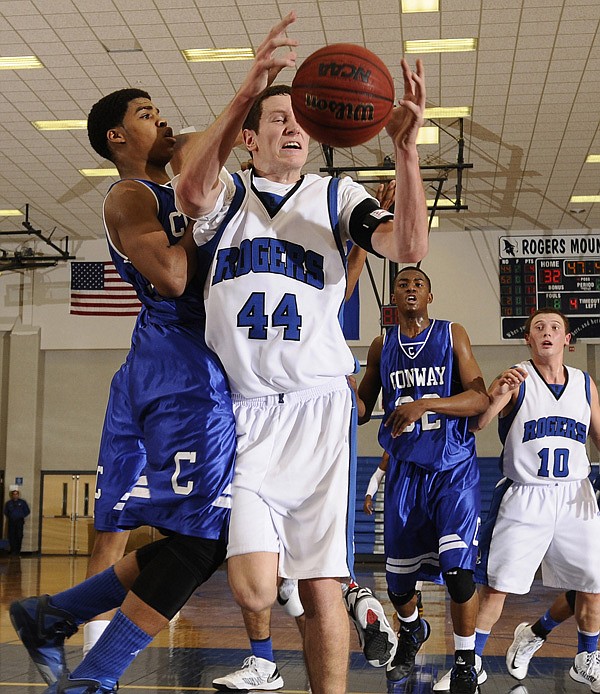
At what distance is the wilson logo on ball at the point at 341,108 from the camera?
290cm

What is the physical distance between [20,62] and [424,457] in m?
8.61

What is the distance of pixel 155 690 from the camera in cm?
464

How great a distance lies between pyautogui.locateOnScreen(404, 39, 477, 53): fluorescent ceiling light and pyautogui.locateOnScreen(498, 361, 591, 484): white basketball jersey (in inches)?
254

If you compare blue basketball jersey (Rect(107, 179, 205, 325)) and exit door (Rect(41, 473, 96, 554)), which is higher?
blue basketball jersey (Rect(107, 179, 205, 325))

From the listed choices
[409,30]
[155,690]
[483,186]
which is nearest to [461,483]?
[155,690]

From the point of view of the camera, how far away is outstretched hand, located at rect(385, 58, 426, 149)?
8.81 ft

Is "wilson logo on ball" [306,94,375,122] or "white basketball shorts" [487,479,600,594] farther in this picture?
"white basketball shorts" [487,479,600,594]

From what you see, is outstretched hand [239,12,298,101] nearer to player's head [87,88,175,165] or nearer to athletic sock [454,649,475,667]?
player's head [87,88,175,165]

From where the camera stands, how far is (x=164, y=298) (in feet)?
10.9

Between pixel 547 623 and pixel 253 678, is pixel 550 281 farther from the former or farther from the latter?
pixel 253 678

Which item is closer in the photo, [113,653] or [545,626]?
[113,653]

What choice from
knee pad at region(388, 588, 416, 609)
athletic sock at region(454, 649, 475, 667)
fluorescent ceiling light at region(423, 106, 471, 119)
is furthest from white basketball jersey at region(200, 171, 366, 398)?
fluorescent ceiling light at region(423, 106, 471, 119)

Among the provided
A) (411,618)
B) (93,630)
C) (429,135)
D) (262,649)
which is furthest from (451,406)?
(429,135)

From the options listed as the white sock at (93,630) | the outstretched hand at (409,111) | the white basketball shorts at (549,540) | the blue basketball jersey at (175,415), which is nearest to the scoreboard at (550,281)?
the white basketball shorts at (549,540)
